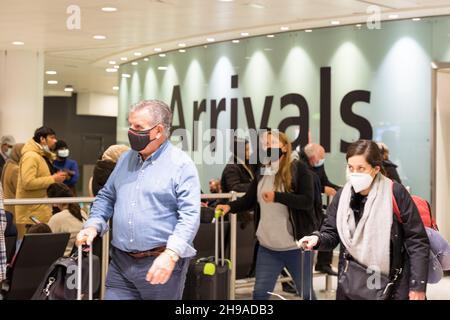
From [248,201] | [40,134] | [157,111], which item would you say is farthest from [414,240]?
[40,134]

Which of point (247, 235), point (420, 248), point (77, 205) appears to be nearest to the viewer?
point (420, 248)

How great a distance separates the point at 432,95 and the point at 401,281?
610cm

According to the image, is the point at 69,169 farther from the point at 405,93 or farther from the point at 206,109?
the point at 405,93

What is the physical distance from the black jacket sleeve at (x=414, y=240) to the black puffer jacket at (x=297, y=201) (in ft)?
5.20

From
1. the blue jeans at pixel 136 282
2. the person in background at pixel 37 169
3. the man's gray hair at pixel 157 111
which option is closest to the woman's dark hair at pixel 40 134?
the person in background at pixel 37 169

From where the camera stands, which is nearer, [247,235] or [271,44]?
[247,235]

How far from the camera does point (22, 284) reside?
4945 mm

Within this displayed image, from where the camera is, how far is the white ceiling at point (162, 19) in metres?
8.85

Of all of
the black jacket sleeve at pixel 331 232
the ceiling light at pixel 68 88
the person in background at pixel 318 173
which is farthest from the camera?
the ceiling light at pixel 68 88

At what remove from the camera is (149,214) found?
11.7 ft

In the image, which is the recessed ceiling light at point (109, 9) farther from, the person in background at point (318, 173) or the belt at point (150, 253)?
the belt at point (150, 253)

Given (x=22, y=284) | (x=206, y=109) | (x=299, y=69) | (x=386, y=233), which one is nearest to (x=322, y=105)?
(x=299, y=69)

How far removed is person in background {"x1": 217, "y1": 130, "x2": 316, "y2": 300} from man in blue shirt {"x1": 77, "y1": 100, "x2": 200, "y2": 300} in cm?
155

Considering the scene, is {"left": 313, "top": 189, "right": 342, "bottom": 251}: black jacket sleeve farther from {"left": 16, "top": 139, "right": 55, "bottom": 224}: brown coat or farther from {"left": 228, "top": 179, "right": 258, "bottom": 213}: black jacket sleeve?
{"left": 16, "top": 139, "right": 55, "bottom": 224}: brown coat
